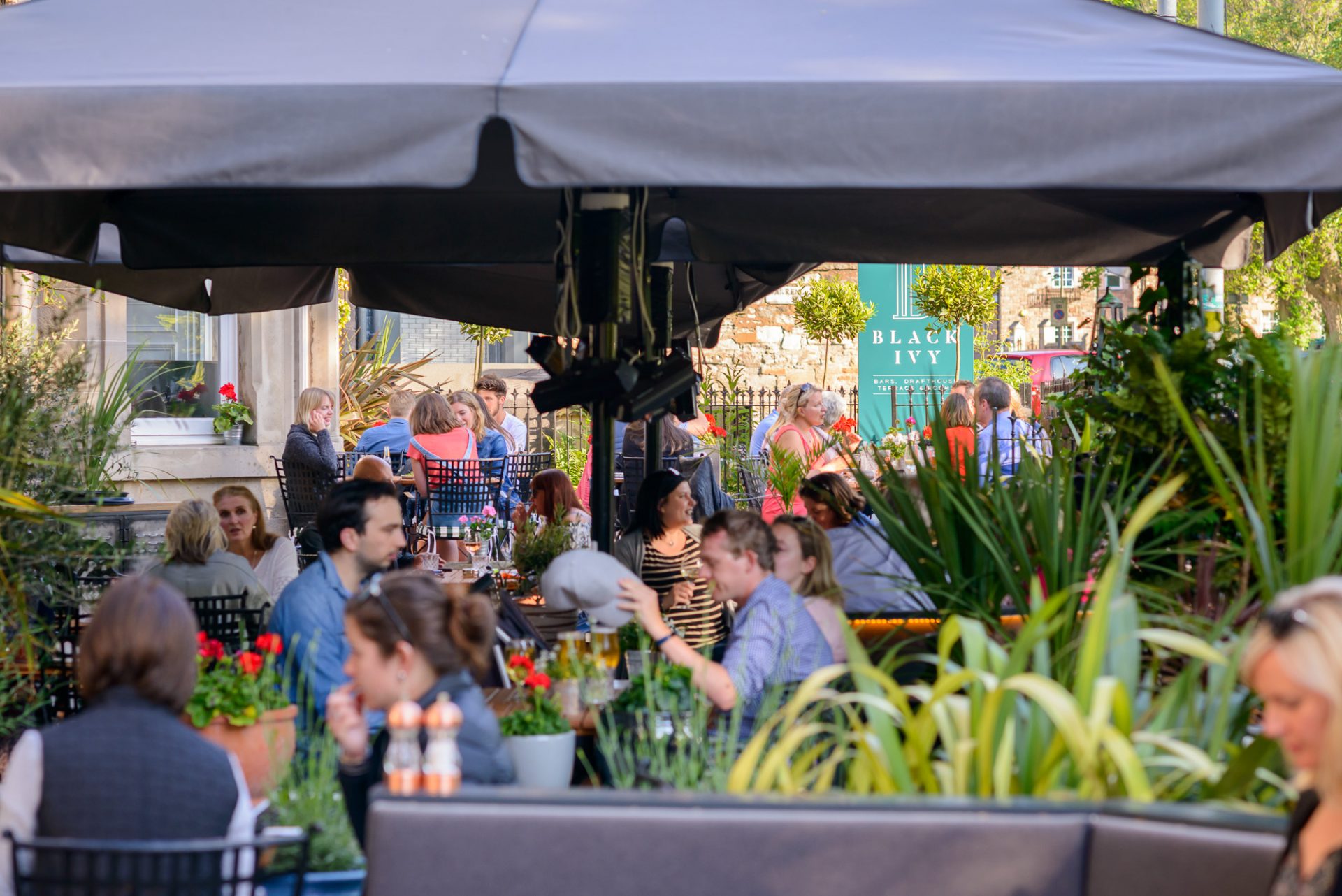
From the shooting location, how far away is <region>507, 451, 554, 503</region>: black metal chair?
855 centimetres

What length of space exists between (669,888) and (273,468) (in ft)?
25.6

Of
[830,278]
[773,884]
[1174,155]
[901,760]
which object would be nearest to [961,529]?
[1174,155]

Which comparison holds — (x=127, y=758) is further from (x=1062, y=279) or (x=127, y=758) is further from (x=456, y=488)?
(x=1062, y=279)

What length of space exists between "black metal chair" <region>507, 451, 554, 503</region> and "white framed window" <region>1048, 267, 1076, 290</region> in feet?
68.5

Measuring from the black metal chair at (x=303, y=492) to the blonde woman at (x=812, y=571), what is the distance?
4.45 m

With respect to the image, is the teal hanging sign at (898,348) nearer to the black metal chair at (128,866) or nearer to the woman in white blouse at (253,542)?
the woman in white blouse at (253,542)

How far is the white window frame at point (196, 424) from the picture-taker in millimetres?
8453

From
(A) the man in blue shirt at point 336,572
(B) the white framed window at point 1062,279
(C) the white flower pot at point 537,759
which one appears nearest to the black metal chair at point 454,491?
(A) the man in blue shirt at point 336,572

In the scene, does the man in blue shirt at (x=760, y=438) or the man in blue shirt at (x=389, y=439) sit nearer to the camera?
the man in blue shirt at (x=389, y=439)

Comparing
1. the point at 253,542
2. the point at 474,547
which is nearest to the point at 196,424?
the point at 474,547

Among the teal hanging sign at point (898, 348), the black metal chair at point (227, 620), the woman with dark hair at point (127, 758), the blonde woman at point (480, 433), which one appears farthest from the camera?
the teal hanging sign at point (898, 348)

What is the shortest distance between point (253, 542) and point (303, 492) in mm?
3131

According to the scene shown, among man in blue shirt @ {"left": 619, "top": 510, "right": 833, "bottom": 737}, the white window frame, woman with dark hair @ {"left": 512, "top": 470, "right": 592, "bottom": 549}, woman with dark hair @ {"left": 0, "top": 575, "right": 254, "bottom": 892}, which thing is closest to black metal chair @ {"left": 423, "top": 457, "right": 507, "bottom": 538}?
woman with dark hair @ {"left": 512, "top": 470, "right": 592, "bottom": 549}

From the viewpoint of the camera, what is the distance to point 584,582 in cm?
304
